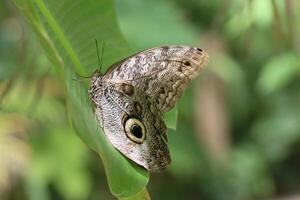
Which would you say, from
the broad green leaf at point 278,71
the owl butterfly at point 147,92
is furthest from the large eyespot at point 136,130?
the broad green leaf at point 278,71

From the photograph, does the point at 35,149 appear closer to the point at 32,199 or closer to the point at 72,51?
the point at 32,199

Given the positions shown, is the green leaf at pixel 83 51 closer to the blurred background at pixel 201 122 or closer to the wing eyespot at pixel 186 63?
the wing eyespot at pixel 186 63

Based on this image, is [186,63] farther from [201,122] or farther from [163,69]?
[201,122]

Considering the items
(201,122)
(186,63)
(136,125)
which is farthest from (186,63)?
(201,122)

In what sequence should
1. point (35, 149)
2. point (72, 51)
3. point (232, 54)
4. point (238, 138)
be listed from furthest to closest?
point (238, 138) < point (232, 54) < point (35, 149) < point (72, 51)

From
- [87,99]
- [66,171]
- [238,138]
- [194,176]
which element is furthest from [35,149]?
[87,99]

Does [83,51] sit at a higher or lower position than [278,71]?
higher

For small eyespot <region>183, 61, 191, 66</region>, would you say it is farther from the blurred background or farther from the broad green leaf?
the broad green leaf
